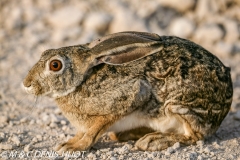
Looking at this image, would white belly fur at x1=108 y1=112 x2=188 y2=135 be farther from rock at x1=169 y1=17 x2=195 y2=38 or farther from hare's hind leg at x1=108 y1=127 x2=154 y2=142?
rock at x1=169 y1=17 x2=195 y2=38

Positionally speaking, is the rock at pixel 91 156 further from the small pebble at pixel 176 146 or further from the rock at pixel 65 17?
the rock at pixel 65 17

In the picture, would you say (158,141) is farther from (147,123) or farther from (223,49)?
(223,49)

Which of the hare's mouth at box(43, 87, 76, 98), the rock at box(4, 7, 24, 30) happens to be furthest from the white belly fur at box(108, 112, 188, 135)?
the rock at box(4, 7, 24, 30)

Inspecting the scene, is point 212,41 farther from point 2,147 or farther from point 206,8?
point 2,147

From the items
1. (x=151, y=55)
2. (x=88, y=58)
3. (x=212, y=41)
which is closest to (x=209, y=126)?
(x=151, y=55)

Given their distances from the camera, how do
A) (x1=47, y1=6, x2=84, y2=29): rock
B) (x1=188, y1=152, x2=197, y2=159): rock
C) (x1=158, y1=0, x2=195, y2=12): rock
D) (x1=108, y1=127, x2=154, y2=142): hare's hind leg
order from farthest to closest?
(x1=158, y1=0, x2=195, y2=12): rock < (x1=47, y1=6, x2=84, y2=29): rock < (x1=108, y1=127, x2=154, y2=142): hare's hind leg < (x1=188, y1=152, x2=197, y2=159): rock

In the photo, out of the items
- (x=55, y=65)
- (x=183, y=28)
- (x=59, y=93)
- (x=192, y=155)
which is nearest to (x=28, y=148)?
(x=59, y=93)
